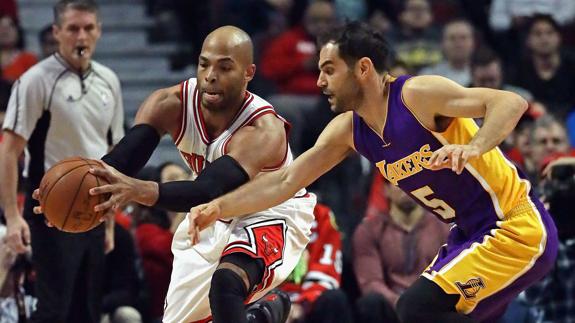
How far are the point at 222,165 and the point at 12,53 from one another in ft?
17.7

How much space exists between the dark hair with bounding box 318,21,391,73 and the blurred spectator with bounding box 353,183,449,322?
2494mm

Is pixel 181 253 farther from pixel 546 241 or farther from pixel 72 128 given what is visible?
pixel 546 241

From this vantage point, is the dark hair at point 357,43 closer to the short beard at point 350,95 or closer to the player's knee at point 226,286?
the short beard at point 350,95

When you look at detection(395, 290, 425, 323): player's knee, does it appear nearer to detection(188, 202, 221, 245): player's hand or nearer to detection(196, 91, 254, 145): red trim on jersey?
detection(188, 202, 221, 245): player's hand

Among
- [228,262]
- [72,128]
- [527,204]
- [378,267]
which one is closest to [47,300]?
[72,128]

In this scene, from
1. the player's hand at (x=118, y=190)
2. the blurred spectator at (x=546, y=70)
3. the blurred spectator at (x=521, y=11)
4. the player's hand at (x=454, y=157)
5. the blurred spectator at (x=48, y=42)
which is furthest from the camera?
the blurred spectator at (x=521, y=11)

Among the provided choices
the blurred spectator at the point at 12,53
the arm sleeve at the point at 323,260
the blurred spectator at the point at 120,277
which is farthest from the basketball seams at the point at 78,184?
the blurred spectator at the point at 12,53

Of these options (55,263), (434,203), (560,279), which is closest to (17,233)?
(55,263)

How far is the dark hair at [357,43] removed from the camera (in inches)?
221

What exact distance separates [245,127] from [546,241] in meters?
1.62

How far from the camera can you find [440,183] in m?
5.55

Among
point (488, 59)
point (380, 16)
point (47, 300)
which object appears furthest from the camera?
point (380, 16)

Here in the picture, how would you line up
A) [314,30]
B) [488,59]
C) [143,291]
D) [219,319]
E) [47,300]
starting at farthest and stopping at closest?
[314,30]
[488,59]
[143,291]
[47,300]
[219,319]

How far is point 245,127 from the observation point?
580 cm
